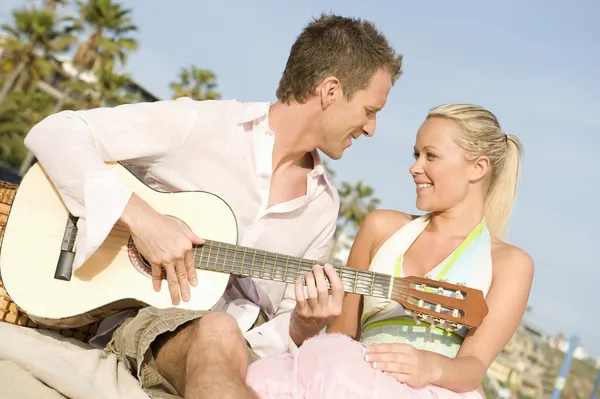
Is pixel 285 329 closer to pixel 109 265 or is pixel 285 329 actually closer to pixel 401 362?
pixel 109 265

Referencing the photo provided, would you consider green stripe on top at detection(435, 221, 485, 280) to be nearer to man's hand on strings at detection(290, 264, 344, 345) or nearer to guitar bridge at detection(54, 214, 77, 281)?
man's hand on strings at detection(290, 264, 344, 345)

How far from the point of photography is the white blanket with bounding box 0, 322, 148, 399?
2969 millimetres

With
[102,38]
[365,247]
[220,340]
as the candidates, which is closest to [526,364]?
[102,38]

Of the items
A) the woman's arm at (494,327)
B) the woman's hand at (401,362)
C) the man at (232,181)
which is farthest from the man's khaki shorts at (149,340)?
the woman's arm at (494,327)

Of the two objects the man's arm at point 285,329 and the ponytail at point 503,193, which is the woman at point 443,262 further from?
the man's arm at point 285,329

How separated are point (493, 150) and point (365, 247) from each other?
81cm

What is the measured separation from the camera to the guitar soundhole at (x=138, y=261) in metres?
3.55

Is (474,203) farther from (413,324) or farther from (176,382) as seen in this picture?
(176,382)

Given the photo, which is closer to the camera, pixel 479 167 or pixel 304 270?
pixel 304 270

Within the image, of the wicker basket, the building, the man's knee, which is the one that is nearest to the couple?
the man's knee

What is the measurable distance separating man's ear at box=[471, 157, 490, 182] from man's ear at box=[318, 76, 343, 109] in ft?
2.88

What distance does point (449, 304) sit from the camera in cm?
316

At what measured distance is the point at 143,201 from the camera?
350cm

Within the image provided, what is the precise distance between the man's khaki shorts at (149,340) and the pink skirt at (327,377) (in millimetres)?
393
